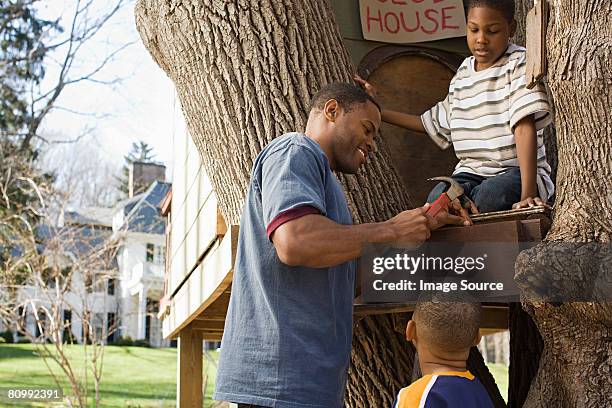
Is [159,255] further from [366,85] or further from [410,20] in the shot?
[366,85]

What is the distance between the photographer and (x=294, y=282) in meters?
2.44

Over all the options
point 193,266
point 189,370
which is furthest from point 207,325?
point 193,266

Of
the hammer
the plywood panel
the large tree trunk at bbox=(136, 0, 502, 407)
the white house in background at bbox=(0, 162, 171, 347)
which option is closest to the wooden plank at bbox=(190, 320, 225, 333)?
the plywood panel

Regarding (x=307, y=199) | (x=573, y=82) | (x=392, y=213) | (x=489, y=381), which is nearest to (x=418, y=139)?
(x=392, y=213)

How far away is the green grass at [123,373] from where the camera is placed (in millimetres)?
16641

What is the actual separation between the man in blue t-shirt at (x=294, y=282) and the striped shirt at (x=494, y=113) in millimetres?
760

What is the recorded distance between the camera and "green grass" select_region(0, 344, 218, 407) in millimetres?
16641

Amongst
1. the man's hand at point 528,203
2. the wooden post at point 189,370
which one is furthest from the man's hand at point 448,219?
the wooden post at point 189,370

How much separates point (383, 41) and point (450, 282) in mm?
2121

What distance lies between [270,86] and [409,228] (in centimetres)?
116

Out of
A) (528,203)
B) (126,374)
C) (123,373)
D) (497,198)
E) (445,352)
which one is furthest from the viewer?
(123,373)

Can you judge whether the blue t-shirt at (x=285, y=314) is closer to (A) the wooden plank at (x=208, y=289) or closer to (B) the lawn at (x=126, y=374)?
(A) the wooden plank at (x=208, y=289)

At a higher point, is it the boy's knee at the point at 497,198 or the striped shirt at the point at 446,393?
the boy's knee at the point at 497,198

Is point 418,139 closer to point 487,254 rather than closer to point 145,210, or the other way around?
point 487,254
